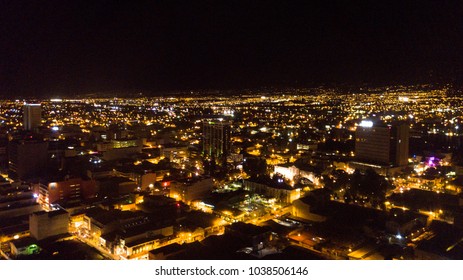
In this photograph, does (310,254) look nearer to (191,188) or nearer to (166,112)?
(191,188)

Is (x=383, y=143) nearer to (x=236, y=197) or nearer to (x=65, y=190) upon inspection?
(x=236, y=197)

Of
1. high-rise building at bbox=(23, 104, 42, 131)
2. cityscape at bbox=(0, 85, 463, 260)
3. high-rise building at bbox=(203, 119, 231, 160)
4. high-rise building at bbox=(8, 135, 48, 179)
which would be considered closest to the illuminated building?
cityscape at bbox=(0, 85, 463, 260)

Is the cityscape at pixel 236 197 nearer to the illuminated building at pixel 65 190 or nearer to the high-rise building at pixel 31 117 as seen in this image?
the illuminated building at pixel 65 190

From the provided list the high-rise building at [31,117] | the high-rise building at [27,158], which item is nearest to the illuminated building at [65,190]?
the high-rise building at [27,158]

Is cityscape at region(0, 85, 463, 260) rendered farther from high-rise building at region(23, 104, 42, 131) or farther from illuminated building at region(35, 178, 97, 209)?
high-rise building at region(23, 104, 42, 131)

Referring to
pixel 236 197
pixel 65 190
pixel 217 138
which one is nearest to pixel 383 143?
pixel 217 138

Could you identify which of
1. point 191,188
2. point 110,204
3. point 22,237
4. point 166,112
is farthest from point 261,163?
point 166,112
